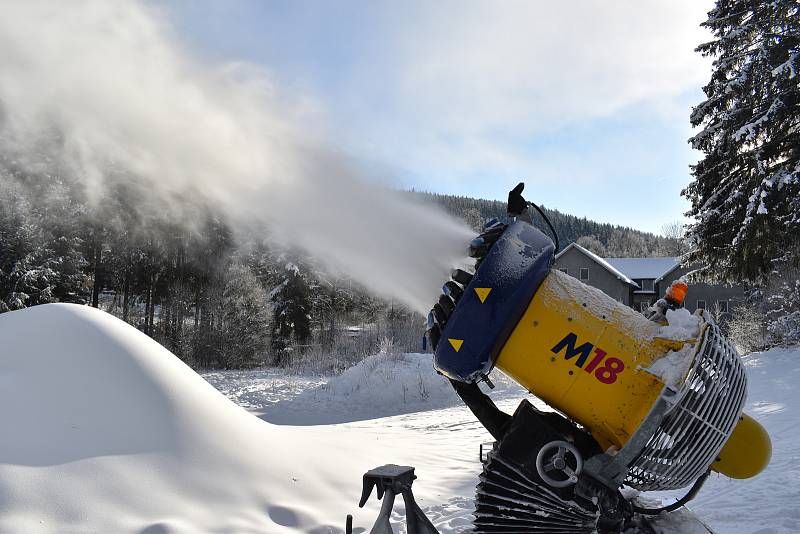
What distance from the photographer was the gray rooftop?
46.5 m

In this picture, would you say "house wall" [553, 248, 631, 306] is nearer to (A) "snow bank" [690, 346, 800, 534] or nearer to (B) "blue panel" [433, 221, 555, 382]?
(A) "snow bank" [690, 346, 800, 534]

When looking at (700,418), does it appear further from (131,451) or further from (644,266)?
(644,266)

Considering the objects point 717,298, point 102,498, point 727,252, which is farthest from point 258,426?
point 717,298

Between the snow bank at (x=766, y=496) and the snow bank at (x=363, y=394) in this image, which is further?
the snow bank at (x=363, y=394)

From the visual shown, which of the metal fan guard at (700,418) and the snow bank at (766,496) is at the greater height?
the metal fan guard at (700,418)

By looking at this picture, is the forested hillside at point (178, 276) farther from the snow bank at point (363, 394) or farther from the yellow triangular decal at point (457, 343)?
the yellow triangular decal at point (457, 343)

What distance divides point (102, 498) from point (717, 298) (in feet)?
151

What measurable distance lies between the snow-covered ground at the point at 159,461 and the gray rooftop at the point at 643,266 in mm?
43311

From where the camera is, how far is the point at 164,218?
96.1ft

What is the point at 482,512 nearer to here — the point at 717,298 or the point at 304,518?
the point at 304,518

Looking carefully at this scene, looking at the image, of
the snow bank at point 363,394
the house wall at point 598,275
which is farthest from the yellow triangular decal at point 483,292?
the house wall at point 598,275

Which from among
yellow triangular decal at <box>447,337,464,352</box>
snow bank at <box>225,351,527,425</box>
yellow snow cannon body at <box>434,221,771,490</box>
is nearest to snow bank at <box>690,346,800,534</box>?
yellow snow cannon body at <box>434,221,771,490</box>

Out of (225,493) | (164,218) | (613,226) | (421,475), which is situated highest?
(613,226)

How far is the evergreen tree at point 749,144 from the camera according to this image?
44.1 ft
